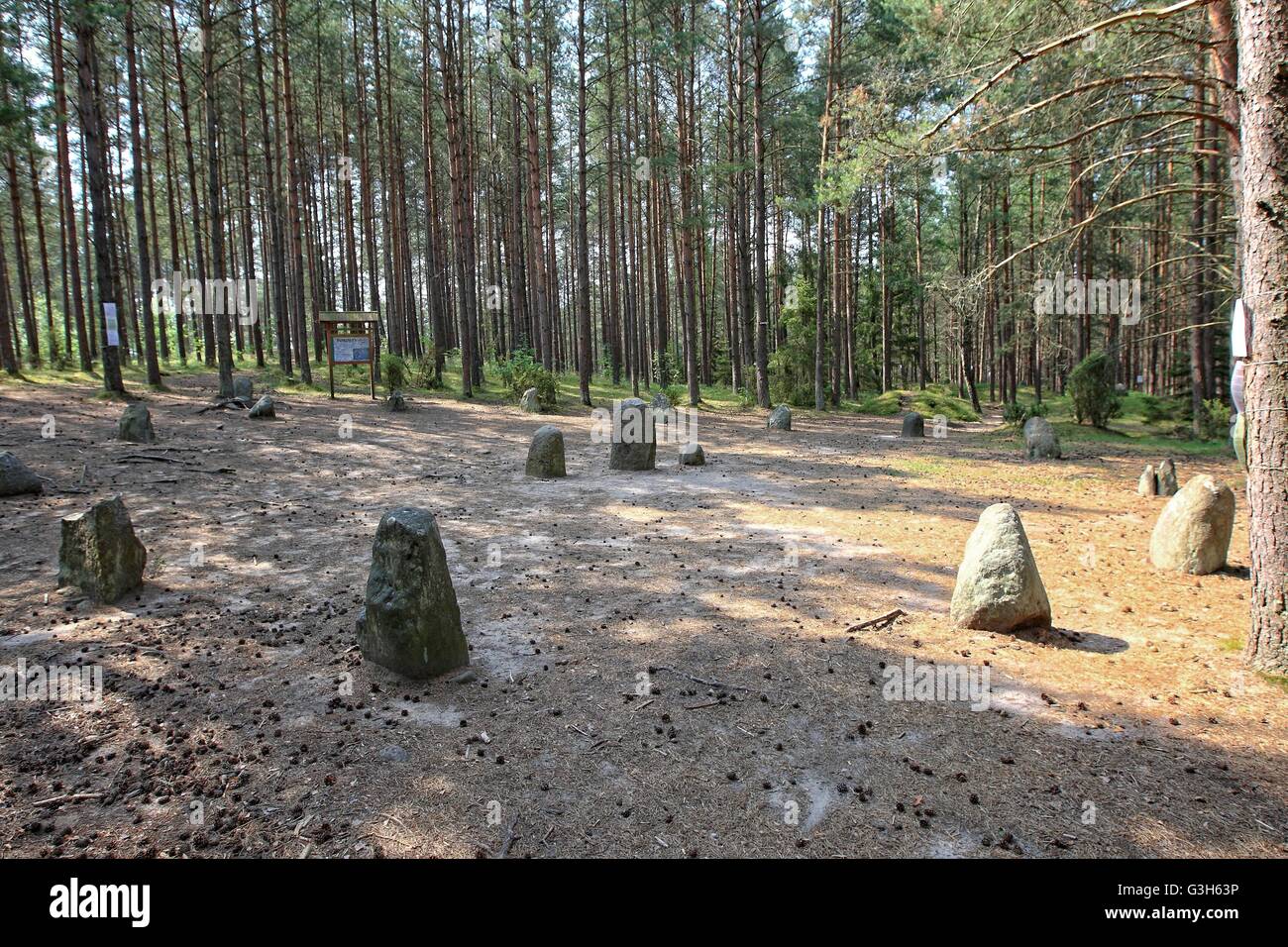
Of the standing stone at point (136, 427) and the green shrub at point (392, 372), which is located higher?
the green shrub at point (392, 372)

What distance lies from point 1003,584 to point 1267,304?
2590 millimetres

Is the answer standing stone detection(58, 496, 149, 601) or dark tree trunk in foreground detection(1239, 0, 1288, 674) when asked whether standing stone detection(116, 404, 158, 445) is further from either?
dark tree trunk in foreground detection(1239, 0, 1288, 674)

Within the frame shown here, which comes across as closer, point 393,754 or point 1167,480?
point 393,754

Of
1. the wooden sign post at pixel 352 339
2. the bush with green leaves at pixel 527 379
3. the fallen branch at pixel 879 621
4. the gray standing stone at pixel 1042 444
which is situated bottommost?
the fallen branch at pixel 879 621

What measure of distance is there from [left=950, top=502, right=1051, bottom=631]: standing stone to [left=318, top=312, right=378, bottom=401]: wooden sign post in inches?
698

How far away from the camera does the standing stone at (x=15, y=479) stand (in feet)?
27.9

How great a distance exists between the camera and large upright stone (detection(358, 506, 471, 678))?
4.72 metres

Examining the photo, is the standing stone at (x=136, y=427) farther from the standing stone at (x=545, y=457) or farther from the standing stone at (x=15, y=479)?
the standing stone at (x=545, y=457)

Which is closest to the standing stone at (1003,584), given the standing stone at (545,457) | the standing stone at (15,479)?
the standing stone at (545,457)

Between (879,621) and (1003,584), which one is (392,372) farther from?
(1003,584)

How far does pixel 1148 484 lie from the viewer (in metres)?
10.8

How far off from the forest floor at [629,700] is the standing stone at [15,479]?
22 centimetres

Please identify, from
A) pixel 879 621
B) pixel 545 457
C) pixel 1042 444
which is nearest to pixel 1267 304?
pixel 879 621
